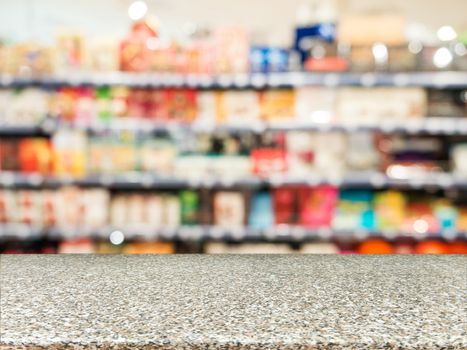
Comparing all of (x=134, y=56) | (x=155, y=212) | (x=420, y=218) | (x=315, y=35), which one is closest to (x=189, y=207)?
(x=155, y=212)

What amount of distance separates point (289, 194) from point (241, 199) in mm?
355

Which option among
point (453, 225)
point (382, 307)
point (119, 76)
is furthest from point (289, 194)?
point (382, 307)

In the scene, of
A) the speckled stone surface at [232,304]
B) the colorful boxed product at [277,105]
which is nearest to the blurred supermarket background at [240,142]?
the colorful boxed product at [277,105]

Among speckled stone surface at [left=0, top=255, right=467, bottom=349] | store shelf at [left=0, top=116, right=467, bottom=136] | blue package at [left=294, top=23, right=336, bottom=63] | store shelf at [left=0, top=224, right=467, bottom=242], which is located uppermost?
blue package at [left=294, top=23, right=336, bottom=63]

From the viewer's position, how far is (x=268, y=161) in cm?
423

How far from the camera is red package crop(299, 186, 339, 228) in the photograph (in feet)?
14.0

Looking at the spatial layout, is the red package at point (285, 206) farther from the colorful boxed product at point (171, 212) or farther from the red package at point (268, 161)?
the colorful boxed product at point (171, 212)

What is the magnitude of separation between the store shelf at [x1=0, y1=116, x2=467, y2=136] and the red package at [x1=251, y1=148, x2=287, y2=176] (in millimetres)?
159

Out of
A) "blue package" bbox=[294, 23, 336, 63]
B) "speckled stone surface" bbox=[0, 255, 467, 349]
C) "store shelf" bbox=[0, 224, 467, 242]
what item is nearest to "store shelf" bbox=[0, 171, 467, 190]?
"store shelf" bbox=[0, 224, 467, 242]

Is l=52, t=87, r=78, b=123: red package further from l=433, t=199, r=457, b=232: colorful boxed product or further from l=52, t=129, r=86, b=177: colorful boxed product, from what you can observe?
Answer: l=433, t=199, r=457, b=232: colorful boxed product

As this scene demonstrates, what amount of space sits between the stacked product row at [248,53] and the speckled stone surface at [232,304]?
3045 millimetres

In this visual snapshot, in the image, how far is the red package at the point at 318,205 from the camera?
4.25m

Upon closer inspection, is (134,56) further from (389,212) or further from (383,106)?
(389,212)

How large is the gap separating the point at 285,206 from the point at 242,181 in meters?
0.38
